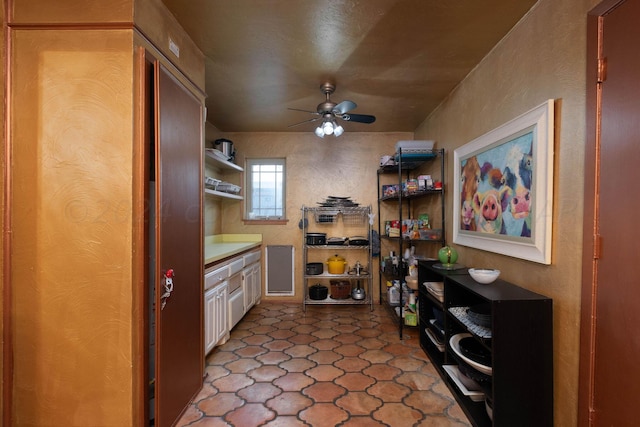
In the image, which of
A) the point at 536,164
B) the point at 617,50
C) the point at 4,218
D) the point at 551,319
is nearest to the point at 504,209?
the point at 536,164

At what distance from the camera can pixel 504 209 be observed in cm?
200

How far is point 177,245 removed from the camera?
5.77ft

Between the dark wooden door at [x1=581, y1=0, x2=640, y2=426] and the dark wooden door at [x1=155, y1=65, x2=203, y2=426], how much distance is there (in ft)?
6.83

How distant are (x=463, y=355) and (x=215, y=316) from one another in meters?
1.95

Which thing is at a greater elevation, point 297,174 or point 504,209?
point 297,174

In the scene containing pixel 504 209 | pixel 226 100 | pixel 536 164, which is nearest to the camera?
pixel 536 164

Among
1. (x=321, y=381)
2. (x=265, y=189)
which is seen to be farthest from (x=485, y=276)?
(x=265, y=189)

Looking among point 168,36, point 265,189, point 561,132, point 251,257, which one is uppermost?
point 168,36

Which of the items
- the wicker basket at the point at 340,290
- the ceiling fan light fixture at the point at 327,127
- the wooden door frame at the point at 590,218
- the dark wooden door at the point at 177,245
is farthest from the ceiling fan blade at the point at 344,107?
the wicker basket at the point at 340,290

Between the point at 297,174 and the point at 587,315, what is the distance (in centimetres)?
Result: 350

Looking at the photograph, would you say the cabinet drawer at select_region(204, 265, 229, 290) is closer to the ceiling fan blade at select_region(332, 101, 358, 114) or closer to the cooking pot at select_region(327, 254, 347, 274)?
the cooking pot at select_region(327, 254, 347, 274)

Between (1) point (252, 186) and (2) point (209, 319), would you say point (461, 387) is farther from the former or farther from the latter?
(1) point (252, 186)

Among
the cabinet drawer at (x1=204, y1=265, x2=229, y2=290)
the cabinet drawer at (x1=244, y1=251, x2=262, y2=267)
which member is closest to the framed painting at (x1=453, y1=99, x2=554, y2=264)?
the cabinet drawer at (x1=204, y1=265, x2=229, y2=290)

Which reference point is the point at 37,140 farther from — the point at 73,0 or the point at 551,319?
the point at 551,319
